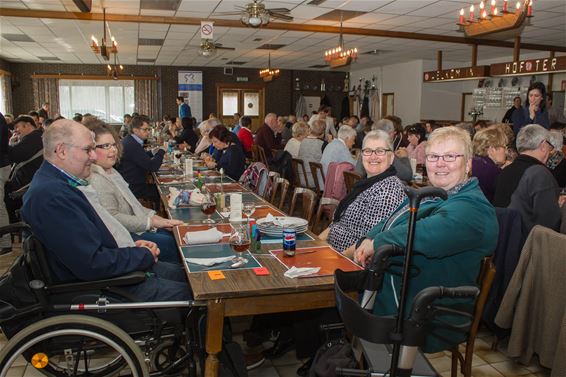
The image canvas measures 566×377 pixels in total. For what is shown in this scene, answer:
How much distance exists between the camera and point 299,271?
7.03 feet

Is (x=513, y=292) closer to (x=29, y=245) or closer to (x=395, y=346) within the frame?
(x=395, y=346)

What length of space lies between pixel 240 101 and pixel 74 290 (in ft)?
50.9

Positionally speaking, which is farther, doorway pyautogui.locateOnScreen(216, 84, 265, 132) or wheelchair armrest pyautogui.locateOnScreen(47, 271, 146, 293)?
doorway pyautogui.locateOnScreen(216, 84, 265, 132)

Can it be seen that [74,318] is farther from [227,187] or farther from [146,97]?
[146,97]

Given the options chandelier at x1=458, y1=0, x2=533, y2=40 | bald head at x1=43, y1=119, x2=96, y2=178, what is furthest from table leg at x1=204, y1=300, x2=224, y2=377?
chandelier at x1=458, y1=0, x2=533, y2=40

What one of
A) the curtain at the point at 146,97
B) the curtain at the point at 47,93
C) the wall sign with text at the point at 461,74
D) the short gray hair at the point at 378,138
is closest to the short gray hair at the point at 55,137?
the short gray hair at the point at 378,138

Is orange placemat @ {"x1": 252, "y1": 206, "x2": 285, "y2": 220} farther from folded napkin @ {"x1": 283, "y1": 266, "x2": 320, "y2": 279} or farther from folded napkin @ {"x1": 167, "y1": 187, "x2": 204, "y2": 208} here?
folded napkin @ {"x1": 283, "y1": 266, "x2": 320, "y2": 279}

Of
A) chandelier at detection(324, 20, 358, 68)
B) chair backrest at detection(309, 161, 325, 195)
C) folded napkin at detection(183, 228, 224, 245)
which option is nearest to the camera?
folded napkin at detection(183, 228, 224, 245)

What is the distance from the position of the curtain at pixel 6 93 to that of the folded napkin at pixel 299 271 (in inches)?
578

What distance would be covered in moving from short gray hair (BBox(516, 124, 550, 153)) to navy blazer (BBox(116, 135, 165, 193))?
3.66 meters

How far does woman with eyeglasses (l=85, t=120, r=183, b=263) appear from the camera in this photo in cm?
319

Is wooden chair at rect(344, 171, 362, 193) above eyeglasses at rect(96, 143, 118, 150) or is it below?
below

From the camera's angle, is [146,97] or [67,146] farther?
[146,97]

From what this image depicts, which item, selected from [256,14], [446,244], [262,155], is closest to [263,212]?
[446,244]
